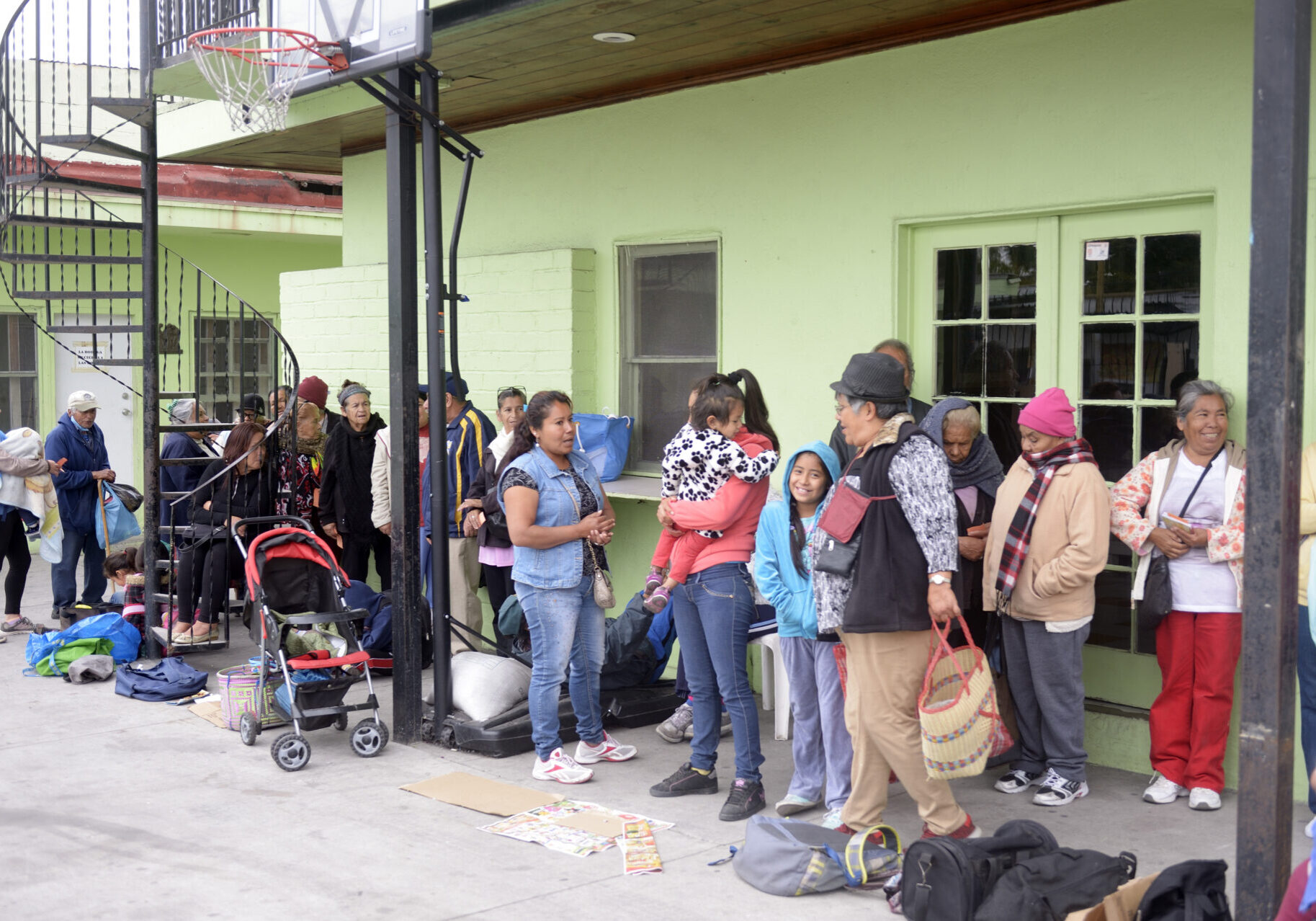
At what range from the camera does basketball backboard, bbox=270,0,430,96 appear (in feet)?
19.8

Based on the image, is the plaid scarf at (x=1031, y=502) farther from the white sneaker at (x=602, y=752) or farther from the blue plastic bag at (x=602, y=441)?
the blue plastic bag at (x=602, y=441)

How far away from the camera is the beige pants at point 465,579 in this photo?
829 centimetres

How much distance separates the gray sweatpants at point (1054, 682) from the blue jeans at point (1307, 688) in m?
0.84

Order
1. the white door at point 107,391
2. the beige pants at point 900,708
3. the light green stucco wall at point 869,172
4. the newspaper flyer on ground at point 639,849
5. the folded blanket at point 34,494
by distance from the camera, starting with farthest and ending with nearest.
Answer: the white door at point 107,391, the folded blanket at point 34,494, the light green stucco wall at point 869,172, the newspaper flyer on ground at point 639,849, the beige pants at point 900,708

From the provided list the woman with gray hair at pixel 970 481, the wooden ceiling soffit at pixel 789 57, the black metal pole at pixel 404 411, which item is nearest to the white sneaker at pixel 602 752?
the black metal pole at pixel 404 411

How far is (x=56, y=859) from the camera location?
16.9 ft

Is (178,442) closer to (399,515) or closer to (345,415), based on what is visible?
(345,415)

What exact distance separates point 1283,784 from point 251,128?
580cm

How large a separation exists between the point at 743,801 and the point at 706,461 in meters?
1.46

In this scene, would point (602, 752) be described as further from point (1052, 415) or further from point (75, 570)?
point (75, 570)

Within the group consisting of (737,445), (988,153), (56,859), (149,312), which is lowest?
(56,859)

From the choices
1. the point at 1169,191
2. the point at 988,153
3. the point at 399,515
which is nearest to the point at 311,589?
the point at 399,515

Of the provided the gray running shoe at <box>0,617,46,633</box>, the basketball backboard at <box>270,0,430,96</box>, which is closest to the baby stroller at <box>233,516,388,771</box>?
the basketball backboard at <box>270,0,430,96</box>

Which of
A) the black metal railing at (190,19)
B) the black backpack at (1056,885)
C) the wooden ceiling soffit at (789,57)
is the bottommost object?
the black backpack at (1056,885)
